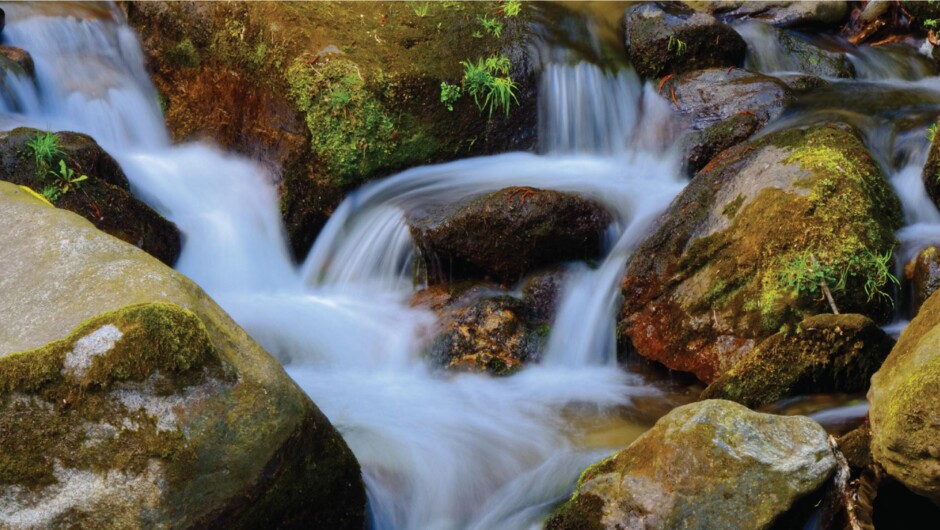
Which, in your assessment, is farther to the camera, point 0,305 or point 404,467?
point 404,467

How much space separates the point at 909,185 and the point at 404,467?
Answer: 14.4ft

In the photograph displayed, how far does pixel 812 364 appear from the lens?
14.7ft

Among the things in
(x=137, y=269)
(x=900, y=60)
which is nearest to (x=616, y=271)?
(x=137, y=269)

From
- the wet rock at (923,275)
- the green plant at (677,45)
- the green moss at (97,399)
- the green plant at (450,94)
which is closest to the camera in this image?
the green moss at (97,399)

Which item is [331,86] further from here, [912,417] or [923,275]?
[912,417]

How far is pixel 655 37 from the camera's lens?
8320 millimetres

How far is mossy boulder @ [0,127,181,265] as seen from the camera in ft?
19.7

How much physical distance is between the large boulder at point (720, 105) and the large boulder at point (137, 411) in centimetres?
506

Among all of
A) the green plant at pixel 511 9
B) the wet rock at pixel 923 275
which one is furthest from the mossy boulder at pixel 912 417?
the green plant at pixel 511 9

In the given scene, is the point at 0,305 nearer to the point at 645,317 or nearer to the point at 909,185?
the point at 645,317

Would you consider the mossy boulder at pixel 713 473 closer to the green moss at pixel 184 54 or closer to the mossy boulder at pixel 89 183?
the mossy boulder at pixel 89 183

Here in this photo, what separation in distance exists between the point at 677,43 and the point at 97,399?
22.5 ft

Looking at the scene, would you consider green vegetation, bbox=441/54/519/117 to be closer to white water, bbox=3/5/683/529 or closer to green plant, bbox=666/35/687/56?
white water, bbox=3/5/683/529

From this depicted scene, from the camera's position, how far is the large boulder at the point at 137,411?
2875 millimetres
